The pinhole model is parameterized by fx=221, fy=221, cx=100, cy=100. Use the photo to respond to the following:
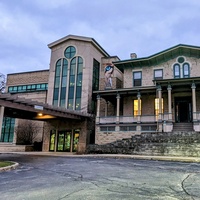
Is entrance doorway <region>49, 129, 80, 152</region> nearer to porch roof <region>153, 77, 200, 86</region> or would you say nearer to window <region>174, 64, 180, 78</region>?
porch roof <region>153, 77, 200, 86</region>

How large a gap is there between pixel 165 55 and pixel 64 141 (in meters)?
15.7

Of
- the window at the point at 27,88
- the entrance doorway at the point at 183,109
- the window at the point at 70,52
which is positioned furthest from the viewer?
the window at the point at 27,88

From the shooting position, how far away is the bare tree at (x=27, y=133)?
3033 centimetres

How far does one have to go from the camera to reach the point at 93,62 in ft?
95.0

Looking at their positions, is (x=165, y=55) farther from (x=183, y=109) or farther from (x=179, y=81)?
(x=183, y=109)

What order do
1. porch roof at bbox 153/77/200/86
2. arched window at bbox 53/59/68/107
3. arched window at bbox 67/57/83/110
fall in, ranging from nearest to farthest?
porch roof at bbox 153/77/200/86
arched window at bbox 67/57/83/110
arched window at bbox 53/59/68/107

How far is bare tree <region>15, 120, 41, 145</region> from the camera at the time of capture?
30.3m

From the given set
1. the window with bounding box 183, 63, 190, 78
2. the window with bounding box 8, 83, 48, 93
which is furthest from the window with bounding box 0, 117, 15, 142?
the window with bounding box 183, 63, 190, 78

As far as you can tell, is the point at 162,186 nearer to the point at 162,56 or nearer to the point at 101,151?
the point at 101,151

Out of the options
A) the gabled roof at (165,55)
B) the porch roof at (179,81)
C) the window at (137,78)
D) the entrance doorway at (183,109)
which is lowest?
the entrance doorway at (183,109)

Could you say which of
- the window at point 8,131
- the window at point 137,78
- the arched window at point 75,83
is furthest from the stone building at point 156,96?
the window at point 8,131

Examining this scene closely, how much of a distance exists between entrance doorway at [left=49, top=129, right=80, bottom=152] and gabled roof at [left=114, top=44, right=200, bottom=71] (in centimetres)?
1014

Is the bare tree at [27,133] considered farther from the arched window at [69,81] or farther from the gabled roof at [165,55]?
the gabled roof at [165,55]

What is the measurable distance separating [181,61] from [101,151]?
13.4 meters
